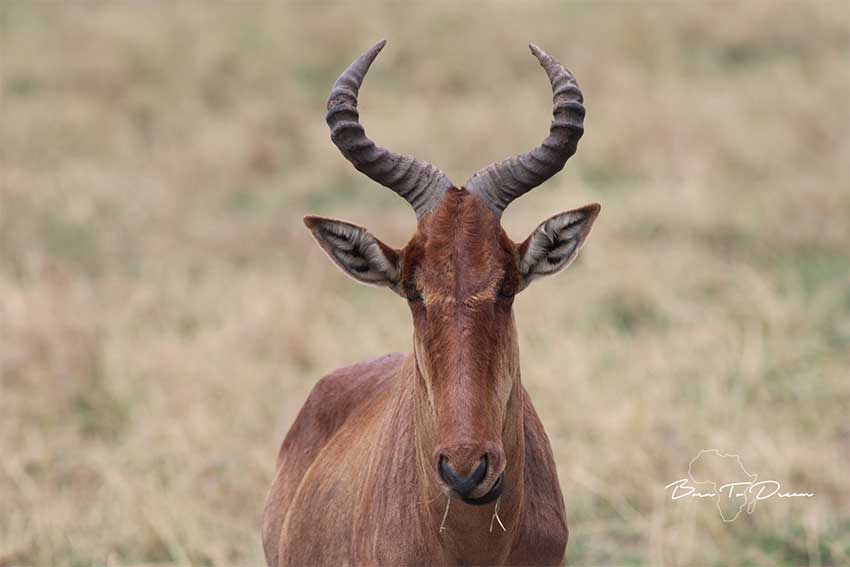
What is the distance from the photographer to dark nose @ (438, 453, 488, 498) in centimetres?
402

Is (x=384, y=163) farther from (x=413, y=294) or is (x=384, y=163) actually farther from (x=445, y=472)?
(x=445, y=472)

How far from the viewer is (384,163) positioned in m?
4.58

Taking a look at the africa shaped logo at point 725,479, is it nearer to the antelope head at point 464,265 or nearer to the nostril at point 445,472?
the antelope head at point 464,265

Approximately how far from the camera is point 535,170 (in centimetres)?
451

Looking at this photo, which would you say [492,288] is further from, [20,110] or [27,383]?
[20,110]

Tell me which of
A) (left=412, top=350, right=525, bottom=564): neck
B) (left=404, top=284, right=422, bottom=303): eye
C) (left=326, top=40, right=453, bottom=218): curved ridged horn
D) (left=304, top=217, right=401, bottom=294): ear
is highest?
(left=326, top=40, right=453, bottom=218): curved ridged horn

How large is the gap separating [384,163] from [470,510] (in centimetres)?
117

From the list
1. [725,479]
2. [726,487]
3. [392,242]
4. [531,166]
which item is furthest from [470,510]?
[392,242]

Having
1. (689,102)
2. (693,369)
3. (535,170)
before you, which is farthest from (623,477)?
(689,102)

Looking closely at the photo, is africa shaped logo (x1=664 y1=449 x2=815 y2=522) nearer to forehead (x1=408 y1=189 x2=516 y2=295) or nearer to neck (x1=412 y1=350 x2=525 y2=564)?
neck (x1=412 y1=350 x2=525 y2=564)

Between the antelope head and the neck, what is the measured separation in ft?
0.17

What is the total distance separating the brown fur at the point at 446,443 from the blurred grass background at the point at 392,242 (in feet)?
7.85

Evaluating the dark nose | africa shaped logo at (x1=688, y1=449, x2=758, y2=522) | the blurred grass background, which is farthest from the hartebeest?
africa shaped logo at (x1=688, y1=449, x2=758, y2=522)

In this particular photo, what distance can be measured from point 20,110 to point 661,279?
33.7ft
